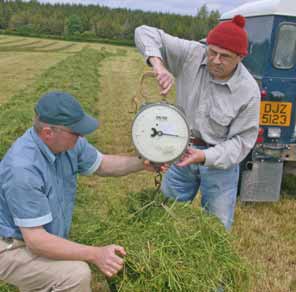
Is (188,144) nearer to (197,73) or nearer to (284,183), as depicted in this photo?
(197,73)

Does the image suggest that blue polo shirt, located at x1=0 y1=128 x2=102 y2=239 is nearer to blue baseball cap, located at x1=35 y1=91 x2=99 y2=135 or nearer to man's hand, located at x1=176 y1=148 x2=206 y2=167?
blue baseball cap, located at x1=35 y1=91 x2=99 y2=135

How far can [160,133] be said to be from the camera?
114 inches

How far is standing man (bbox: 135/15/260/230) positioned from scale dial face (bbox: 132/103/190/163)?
160 millimetres

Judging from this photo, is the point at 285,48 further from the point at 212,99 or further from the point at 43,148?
the point at 43,148

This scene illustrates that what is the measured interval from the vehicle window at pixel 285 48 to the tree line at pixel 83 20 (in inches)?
2107

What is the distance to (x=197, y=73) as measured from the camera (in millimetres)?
3381

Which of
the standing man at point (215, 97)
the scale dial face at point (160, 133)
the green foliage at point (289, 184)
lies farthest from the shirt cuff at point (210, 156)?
the green foliage at point (289, 184)

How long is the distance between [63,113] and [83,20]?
255 feet

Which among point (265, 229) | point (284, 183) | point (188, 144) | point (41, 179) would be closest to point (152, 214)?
point (188, 144)

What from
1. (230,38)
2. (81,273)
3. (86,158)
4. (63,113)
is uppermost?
(230,38)

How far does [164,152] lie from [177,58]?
0.88 m

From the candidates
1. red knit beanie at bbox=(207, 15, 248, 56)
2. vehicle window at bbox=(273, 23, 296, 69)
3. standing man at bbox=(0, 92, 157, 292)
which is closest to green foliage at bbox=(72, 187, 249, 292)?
standing man at bbox=(0, 92, 157, 292)

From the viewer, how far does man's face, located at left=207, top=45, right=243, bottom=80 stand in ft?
10.3

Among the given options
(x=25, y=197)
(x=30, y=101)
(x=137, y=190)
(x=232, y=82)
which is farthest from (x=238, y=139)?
(x=30, y=101)
